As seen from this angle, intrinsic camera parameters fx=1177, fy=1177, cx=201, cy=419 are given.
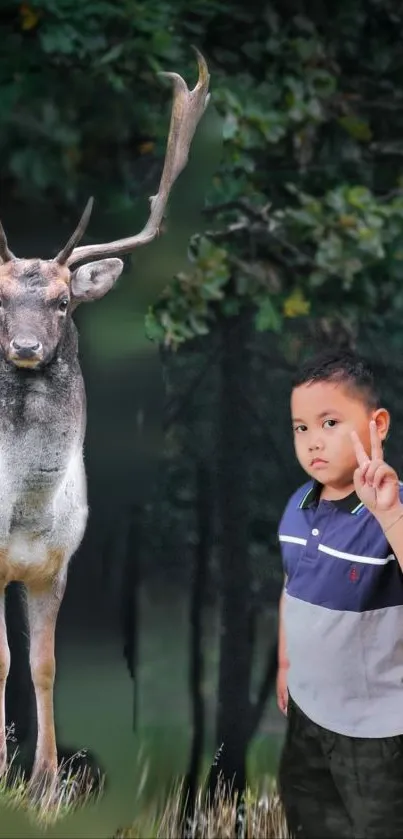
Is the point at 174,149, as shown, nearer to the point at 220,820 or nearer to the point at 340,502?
the point at 340,502

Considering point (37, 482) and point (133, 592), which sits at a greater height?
point (37, 482)

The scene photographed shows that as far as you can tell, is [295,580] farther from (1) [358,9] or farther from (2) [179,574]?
(1) [358,9]

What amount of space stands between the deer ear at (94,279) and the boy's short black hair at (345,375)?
54 cm

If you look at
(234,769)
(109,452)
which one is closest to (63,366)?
(109,452)

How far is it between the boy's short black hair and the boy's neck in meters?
0.19

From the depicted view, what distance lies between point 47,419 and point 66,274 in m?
0.35

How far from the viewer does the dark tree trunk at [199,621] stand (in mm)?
3051

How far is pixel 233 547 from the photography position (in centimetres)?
309

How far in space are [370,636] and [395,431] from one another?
679 mm

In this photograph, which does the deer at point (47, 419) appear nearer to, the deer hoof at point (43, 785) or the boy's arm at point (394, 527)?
the deer hoof at point (43, 785)

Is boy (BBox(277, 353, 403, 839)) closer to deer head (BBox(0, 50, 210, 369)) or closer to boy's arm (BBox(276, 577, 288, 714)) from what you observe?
boy's arm (BBox(276, 577, 288, 714))

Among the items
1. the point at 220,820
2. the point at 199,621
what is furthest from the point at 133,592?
the point at 220,820

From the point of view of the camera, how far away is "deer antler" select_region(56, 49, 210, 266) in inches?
114

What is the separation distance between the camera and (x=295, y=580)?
2.69 metres
